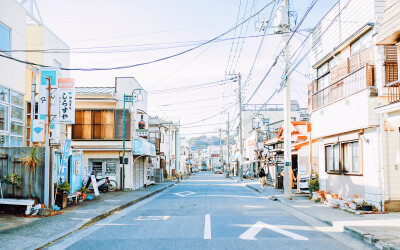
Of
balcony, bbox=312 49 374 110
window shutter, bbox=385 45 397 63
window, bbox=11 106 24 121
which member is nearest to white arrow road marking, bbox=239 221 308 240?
balcony, bbox=312 49 374 110

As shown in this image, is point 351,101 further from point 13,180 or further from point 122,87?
point 122,87

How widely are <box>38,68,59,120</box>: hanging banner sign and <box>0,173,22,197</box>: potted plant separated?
232 cm

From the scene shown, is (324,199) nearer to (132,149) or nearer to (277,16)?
(277,16)

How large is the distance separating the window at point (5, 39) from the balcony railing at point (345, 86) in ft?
46.7

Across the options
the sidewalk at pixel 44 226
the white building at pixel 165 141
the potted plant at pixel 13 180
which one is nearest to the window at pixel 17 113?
the potted plant at pixel 13 180

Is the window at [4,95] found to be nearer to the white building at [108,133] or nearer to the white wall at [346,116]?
the white building at [108,133]

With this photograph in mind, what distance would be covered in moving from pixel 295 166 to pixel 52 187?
18.1 metres

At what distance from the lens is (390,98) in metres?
12.7

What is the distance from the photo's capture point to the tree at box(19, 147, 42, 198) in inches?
511

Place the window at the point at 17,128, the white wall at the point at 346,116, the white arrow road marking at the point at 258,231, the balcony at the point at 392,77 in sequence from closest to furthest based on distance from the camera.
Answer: the white arrow road marking at the point at 258,231
the balcony at the point at 392,77
the white wall at the point at 346,116
the window at the point at 17,128

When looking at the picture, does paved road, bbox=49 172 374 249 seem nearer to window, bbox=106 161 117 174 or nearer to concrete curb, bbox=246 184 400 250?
concrete curb, bbox=246 184 400 250

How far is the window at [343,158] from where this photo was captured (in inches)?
576

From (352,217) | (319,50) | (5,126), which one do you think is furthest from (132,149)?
(352,217)

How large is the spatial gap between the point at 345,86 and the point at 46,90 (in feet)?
39.3
